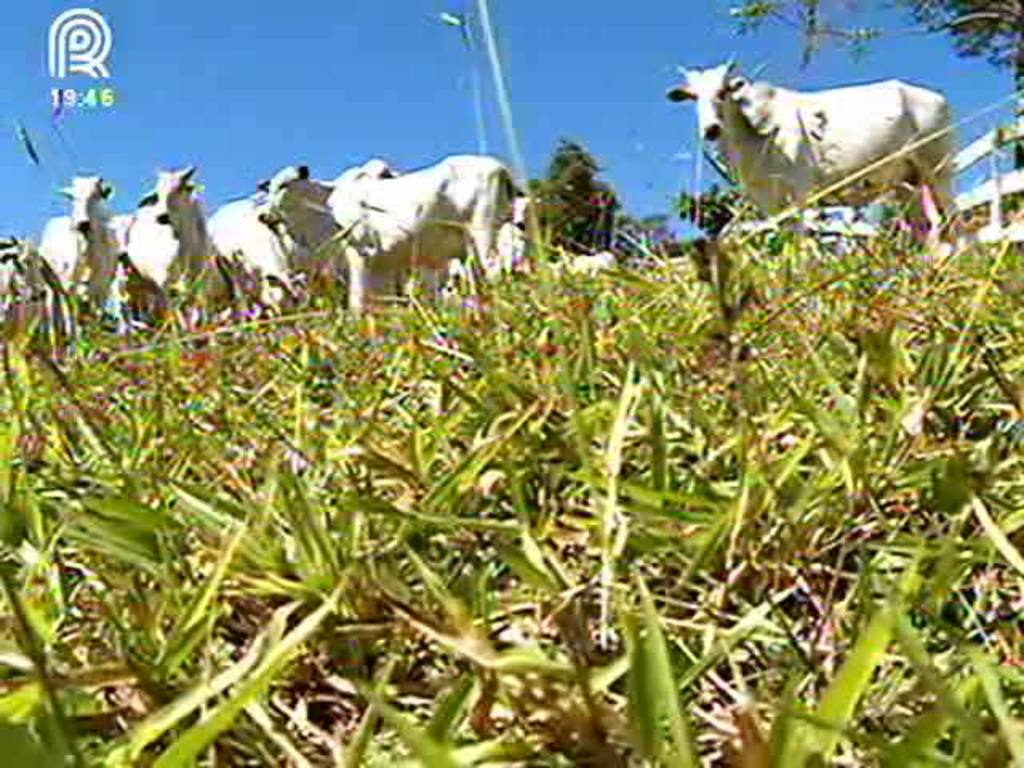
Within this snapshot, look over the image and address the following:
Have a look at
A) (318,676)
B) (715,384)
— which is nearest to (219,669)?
(318,676)

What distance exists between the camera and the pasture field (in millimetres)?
363

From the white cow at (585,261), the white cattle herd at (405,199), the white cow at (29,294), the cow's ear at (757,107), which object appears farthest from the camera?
the cow's ear at (757,107)

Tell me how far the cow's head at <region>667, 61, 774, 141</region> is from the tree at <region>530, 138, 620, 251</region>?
216 inches

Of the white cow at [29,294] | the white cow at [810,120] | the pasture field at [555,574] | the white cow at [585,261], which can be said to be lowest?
the pasture field at [555,574]

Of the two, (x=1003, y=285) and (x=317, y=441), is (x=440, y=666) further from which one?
(x=1003, y=285)

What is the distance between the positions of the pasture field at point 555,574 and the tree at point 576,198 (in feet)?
0.61

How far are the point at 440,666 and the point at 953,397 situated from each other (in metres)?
0.43

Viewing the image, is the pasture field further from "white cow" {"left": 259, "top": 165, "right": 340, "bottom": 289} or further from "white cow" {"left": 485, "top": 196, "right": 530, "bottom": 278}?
"white cow" {"left": 259, "top": 165, "right": 340, "bottom": 289}

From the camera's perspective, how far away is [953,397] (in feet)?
2.46

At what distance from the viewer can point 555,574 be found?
0.53m

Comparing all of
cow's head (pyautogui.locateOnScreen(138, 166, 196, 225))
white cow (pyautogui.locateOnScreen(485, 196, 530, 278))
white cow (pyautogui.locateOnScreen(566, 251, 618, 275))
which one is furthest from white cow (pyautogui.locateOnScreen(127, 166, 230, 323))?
white cow (pyautogui.locateOnScreen(566, 251, 618, 275))

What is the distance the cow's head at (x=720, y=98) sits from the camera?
761cm

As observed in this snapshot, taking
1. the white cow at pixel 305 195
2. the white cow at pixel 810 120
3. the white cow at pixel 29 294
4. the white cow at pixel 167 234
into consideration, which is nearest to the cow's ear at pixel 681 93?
the white cow at pixel 810 120

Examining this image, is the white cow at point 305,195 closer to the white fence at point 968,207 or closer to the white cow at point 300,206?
the white cow at point 300,206
